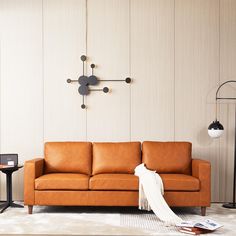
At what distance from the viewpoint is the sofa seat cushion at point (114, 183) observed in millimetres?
4551

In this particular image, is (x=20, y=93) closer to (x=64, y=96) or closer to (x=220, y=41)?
(x=64, y=96)

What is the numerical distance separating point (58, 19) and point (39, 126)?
1.57 meters

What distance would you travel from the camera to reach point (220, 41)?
5.51 meters

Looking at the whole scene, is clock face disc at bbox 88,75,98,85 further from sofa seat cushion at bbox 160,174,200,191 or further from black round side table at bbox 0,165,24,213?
sofa seat cushion at bbox 160,174,200,191

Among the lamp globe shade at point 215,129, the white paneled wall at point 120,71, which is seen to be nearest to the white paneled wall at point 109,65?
the white paneled wall at point 120,71

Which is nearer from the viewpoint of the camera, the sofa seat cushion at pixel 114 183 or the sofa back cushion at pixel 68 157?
the sofa seat cushion at pixel 114 183

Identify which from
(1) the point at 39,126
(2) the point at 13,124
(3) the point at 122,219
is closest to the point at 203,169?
(3) the point at 122,219

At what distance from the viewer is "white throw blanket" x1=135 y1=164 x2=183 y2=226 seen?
427 cm

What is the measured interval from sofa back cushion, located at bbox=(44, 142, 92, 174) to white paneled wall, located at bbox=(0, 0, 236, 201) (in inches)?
14.7

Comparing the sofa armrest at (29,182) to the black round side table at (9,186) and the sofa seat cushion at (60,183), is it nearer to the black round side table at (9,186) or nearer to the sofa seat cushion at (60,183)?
the sofa seat cushion at (60,183)

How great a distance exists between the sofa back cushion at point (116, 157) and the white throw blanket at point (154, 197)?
44 cm

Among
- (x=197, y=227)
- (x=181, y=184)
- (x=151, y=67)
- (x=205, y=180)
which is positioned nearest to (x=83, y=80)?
(x=151, y=67)

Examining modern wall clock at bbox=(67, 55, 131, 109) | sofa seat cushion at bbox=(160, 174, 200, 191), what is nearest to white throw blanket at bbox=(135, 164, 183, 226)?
sofa seat cushion at bbox=(160, 174, 200, 191)

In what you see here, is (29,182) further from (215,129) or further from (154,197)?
(215,129)
